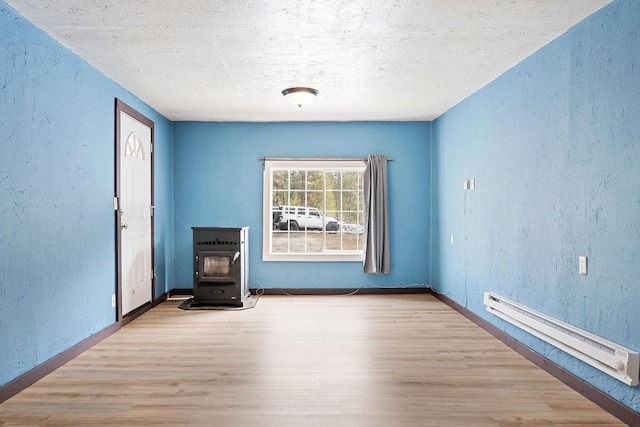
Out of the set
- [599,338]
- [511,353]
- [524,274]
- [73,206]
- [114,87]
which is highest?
[114,87]

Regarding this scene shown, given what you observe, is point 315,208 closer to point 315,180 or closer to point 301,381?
point 315,180

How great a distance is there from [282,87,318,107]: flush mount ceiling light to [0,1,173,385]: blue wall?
1728 millimetres

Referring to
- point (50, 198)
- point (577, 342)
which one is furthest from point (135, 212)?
point (577, 342)

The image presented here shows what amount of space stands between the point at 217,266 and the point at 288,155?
1.89m

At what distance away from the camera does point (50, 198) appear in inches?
121

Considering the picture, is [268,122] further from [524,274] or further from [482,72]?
[524,274]

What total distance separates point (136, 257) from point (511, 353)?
390cm

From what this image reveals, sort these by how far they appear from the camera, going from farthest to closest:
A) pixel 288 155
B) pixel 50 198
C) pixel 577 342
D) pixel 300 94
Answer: pixel 288 155 → pixel 300 94 → pixel 50 198 → pixel 577 342

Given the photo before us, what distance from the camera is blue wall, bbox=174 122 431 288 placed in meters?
5.98

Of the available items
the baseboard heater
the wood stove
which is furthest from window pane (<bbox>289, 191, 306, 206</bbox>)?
the baseboard heater

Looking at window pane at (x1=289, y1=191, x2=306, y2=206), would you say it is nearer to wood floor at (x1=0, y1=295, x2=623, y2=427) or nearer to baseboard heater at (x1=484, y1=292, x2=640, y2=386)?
wood floor at (x1=0, y1=295, x2=623, y2=427)

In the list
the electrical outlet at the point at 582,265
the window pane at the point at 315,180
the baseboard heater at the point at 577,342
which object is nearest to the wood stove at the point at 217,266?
the window pane at the point at 315,180

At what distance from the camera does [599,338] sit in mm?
2566

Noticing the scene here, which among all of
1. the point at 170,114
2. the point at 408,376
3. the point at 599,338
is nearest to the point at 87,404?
the point at 408,376
